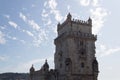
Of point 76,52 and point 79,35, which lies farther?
point 79,35

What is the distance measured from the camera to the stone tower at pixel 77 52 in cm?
6419

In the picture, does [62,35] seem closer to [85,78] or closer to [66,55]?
[66,55]

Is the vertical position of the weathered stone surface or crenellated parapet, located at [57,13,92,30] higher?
crenellated parapet, located at [57,13,92,30]

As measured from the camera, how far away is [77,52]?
65.6 metres

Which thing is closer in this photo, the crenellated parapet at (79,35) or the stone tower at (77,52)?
the stone tower at (77,52)

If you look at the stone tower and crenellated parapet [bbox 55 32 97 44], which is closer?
the stone tower

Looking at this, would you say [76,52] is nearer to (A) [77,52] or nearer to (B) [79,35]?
(A) [77,52]

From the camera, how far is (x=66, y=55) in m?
65.4

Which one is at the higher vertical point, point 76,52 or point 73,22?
point 73,22

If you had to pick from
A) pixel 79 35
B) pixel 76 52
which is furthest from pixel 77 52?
pixel 79 35

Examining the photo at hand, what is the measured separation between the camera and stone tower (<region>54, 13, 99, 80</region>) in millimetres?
64188

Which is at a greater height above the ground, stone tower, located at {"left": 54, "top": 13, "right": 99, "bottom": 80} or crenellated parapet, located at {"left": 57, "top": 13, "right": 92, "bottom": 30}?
crenellated parapet, located at {"left": 57, "top": 13, "right": 92, "bottom": 30}

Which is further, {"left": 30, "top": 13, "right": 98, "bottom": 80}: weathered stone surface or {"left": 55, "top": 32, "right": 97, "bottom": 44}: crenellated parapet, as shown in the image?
{"left": 55, "top": 32, "right": 97, "bottom": 44}: crenellated parapet

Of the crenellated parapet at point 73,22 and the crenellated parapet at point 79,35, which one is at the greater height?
the crenellated parapet at point 73,22
